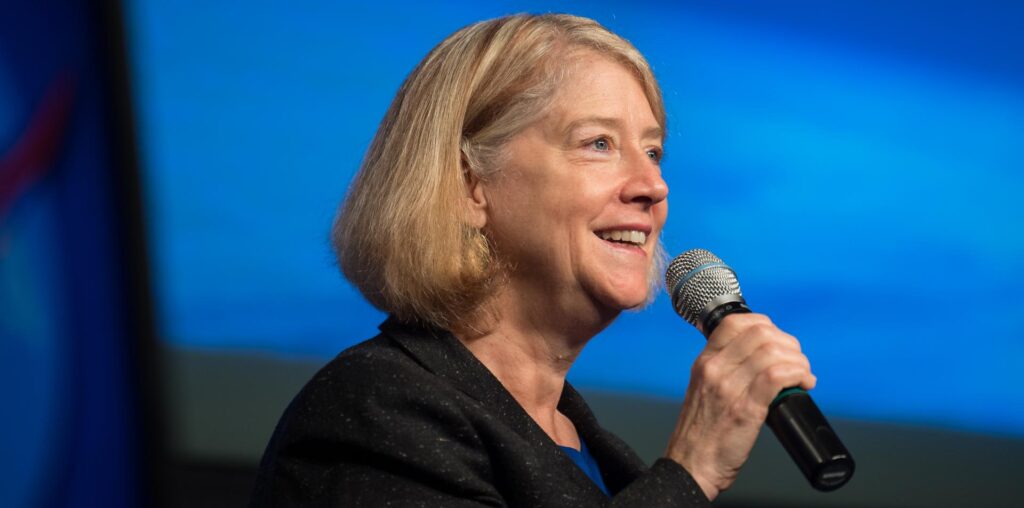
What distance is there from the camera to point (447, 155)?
1.71 metres

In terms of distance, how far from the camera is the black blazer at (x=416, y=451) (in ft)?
4.42

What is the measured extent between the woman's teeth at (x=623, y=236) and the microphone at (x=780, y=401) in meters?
0.09

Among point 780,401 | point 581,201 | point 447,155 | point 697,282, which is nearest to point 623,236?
point 581,201

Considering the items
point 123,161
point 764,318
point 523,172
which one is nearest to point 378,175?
point 523,172

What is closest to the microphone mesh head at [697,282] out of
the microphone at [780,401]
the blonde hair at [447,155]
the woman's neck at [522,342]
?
the microphone at [780,401]

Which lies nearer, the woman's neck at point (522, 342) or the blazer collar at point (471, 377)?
the blazer collar at point (471, 377)

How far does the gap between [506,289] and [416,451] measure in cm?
41

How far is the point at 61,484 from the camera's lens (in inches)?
120

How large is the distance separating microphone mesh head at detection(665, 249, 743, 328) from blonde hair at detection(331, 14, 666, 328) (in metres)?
0.28

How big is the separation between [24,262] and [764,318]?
233cm

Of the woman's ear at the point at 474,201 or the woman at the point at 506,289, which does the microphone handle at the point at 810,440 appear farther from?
the woman's ear at the point at 474,201

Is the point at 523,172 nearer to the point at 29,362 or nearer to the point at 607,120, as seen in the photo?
the point at 607,120

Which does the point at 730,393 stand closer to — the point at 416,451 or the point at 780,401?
the point at 780,401

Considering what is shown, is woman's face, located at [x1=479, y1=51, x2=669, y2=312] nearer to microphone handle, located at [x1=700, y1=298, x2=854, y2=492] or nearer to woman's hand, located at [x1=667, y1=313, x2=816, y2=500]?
woman's hand, located at [x1=667, y1=313, x2=816, y2=500]
